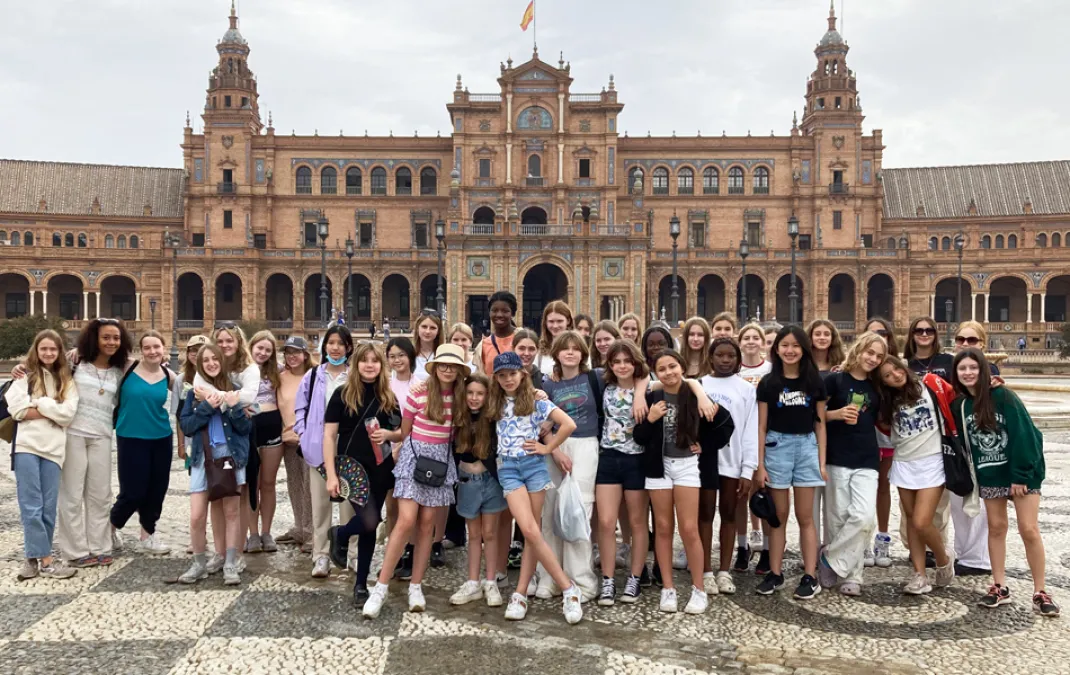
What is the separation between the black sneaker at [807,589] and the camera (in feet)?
20.5

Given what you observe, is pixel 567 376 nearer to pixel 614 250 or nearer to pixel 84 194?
pixel 614 250

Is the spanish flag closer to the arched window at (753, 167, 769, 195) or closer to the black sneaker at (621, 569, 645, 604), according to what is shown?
the arched window at (753, 167, 769, 195)

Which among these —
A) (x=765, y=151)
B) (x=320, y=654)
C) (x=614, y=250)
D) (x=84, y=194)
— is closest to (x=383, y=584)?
(x=320, y=654)

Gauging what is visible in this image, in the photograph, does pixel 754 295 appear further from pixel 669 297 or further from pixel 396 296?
pixel 396 296

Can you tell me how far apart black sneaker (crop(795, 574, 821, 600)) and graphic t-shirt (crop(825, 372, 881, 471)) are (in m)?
0.96

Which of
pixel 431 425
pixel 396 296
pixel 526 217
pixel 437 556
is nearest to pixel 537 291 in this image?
pixel 526 217

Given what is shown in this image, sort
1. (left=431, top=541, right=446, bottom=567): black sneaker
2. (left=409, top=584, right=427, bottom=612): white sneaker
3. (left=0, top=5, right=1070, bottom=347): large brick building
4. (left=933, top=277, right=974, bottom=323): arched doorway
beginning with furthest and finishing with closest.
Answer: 1. (left=933, top=277, right=974, bottom=323): arched doorway
2. (left=0, top=5, right=1070, bottom=347): large brick building
3. (left=431, top=541, right=446, bottom=567): black sneaker
4. (left=409, top=584, right=427, bottom=612): white sneaker

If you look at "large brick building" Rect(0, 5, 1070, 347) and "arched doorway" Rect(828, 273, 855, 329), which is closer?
"large brick building" Rect(0, 5, 1070, 347)

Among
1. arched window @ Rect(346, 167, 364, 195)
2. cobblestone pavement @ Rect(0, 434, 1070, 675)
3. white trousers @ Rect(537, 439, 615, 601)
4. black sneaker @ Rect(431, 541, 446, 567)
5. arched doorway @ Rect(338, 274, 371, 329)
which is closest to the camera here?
cobblestone pavement @ Rect(0, 434, 1070, 675)

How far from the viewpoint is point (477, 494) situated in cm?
617

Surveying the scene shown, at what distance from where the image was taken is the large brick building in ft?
172

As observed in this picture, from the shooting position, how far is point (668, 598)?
6.02 m

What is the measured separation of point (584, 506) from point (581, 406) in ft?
2.63

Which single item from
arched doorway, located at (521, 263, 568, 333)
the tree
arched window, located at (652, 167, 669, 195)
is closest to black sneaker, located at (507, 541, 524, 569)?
the tree
